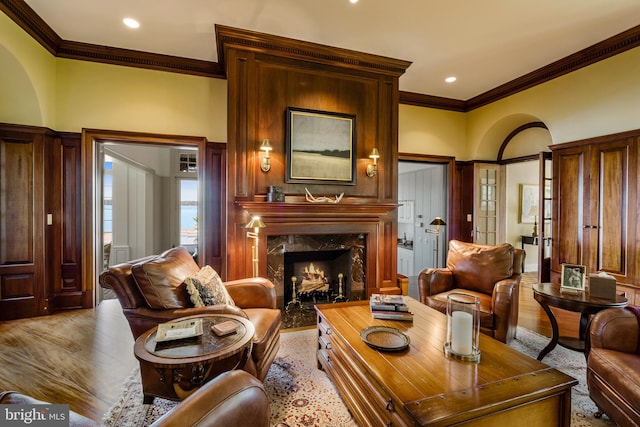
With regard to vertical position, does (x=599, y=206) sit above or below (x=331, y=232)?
above

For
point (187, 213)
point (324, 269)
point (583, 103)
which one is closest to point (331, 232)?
point (324, 269)

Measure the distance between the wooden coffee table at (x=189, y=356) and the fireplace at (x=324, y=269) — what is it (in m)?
1.83

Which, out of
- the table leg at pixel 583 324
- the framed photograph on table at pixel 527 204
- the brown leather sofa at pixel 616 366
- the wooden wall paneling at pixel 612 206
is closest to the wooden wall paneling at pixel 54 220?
the brown leather sofa at pixel 616 366

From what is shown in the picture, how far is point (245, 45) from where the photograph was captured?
335cm

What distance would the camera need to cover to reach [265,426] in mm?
955

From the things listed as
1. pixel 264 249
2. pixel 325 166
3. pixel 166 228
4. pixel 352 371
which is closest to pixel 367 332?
pixel 352 371

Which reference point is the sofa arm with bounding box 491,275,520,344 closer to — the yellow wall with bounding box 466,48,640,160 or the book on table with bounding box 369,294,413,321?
the book on table with bounding box 369,294,413,321

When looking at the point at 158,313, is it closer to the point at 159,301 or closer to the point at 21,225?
the point at 159,301

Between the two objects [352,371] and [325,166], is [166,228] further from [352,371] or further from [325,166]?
[352,371]

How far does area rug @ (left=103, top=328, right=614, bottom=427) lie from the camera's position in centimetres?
178

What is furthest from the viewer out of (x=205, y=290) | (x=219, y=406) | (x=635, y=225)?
(x=635, y=225)

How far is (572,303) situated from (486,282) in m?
0.76

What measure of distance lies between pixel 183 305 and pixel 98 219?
8.89 ft

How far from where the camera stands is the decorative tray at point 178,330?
5.10 feet
